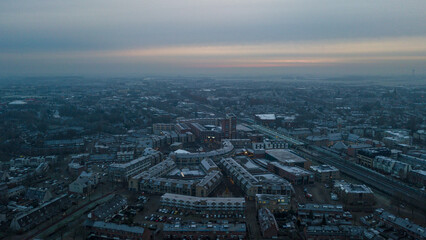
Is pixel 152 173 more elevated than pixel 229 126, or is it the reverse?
pixel 229 126

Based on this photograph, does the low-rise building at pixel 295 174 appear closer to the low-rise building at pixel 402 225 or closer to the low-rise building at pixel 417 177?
the low-rise building at pixel 402 225

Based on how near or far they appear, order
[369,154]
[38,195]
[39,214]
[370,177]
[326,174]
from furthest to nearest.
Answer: [369,154] < [370,177] < [326,174] < [38,195] < [39,214]

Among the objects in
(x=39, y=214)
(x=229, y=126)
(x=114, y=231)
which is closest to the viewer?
(x=114, y=231)

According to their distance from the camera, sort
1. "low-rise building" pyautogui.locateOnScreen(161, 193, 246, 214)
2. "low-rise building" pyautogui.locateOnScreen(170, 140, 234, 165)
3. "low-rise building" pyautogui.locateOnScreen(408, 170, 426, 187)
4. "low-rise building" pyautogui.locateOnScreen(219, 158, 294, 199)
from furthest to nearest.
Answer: "low-rise building" pyautogui.locateOnScreen(170, 140, 234, 165)
"low-rise building" pyautogui.locateOnScreen(408, 170, 426, 187)
"low-rise building" pyautogui.locateOnScreen(219, 158, 294, 199)
"low-rise building" pyautogui.locateOnScreen(161, 193, 246, 214)

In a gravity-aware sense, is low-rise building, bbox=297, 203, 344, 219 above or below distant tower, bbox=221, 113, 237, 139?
below

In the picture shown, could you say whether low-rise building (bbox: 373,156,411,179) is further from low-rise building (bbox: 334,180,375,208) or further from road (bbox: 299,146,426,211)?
low-rise building (bbox: 334,180,375,208)

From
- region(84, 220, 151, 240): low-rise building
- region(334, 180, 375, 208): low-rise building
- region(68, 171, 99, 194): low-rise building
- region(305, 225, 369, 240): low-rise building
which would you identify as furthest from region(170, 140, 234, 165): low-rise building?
region(305, 225, 369, 240): low-rise building

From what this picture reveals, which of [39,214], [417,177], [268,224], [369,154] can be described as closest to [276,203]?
[268,224]

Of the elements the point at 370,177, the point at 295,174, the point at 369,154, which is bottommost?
the point at 370,177

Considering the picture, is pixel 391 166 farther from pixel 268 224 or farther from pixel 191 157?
pixel 191 157

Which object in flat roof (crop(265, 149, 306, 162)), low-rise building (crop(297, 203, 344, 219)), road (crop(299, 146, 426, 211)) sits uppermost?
flat roof (crop(265, 149, 306, 162))

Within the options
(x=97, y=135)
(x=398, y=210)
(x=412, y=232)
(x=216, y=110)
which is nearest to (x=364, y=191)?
(x=398, y=210)
